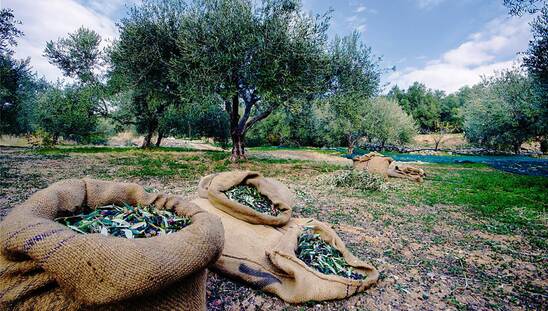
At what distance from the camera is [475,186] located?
11.4 meters

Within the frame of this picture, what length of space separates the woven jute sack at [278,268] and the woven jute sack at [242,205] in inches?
6.1

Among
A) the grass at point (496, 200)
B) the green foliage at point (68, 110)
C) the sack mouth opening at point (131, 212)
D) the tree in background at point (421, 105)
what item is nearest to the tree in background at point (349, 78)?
the grass at point (496, 200)

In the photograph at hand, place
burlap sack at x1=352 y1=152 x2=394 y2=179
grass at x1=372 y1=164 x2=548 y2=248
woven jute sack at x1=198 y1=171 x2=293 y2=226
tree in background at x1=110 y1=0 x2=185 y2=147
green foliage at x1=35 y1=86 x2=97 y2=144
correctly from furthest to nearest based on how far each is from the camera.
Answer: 1. green foliage at x1=35 y1=86 x2=97 y2=144
2. tree in background at x1=110 y1=0 x2=185 y2=147
3. burlap sack at x1=352 y1=152 x2=394 y2=179
4. grass at x1=372 y1=164 x2=548 y2=248
5. woven jute sack at x1=198 y1=171 x2=293 y2=226

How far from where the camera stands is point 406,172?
42.8 feet

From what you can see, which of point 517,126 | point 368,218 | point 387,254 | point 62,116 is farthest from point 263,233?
point 517,126

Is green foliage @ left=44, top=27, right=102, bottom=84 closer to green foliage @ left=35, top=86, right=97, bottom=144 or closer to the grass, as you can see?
green foliage @ left=35, top=86, right=97, bottom=144

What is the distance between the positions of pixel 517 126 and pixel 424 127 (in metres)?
56.3

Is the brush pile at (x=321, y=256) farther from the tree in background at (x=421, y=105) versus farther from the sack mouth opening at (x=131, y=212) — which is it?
the tree in background at (x=421, y=105)

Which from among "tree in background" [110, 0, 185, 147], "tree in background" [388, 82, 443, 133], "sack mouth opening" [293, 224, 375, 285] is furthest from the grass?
"tree in background" [388, 82, 443, 133]

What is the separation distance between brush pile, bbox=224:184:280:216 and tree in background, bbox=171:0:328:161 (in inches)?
340

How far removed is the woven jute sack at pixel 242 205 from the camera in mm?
4023

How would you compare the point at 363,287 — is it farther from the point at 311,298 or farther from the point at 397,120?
the point at 397,120

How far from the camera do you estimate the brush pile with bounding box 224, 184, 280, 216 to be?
4.53m

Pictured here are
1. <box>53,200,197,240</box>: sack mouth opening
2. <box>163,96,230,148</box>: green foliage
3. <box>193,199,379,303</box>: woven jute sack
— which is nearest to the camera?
<box>53,200,197,240</box>: sack mouth opening
